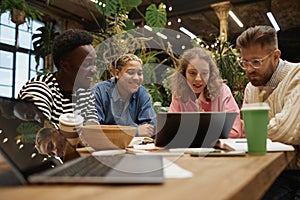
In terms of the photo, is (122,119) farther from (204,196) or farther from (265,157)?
(204,196)

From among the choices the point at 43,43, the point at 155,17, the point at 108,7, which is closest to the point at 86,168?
the point at 108,7

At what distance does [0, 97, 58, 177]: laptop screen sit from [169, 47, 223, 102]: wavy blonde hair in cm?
142

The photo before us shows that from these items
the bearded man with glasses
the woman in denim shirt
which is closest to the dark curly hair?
the bearded man with glasses

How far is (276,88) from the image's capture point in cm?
161

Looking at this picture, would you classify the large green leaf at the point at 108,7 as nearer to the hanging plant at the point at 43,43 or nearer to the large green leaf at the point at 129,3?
the large green leaf at the point at 129,3

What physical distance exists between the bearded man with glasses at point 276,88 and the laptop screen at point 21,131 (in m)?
0.87

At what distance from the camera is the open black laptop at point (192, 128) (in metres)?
1.21

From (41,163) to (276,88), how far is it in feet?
3.86

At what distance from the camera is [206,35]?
916 cm

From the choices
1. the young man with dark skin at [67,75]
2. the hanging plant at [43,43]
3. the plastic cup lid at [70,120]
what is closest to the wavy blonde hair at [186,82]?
the young man with dark skin at [67,75]

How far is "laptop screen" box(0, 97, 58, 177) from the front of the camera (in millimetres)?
729

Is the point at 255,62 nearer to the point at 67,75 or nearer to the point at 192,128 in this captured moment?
the point at 192,128

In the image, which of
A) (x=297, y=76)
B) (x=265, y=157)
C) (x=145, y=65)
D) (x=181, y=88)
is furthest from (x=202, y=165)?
(x=145, y=65)

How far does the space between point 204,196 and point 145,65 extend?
10.7 ft
